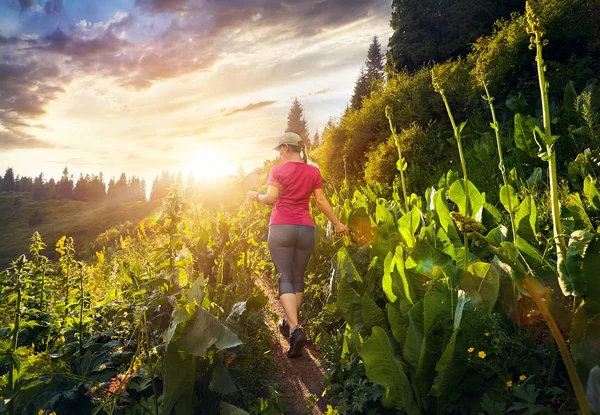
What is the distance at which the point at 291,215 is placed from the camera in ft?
12.9

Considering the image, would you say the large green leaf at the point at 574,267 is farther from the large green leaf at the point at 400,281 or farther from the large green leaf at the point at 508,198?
the large green leaf at the point at 400,281

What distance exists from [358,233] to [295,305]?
139 cm

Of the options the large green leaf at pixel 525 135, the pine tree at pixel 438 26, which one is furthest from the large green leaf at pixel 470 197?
the pine tree at pixel 438 26

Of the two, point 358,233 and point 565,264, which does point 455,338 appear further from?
point 358,233

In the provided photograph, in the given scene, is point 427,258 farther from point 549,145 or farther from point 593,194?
point 593,194

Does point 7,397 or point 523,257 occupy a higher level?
point 523,257

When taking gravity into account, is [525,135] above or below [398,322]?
above

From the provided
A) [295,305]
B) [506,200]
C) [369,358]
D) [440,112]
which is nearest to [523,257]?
[506,200]

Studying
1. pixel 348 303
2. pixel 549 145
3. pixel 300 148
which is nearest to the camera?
pixel 549 145

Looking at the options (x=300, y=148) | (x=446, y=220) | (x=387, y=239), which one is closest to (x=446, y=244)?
(x=446, y=220)

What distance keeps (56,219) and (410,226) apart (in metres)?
124

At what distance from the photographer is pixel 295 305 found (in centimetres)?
386

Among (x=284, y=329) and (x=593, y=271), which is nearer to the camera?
(x=593, y=271)

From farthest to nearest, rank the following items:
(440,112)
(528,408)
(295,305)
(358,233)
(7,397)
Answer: (440,112) → (358,233) → (295,305) → (7,397) → (528,408)
